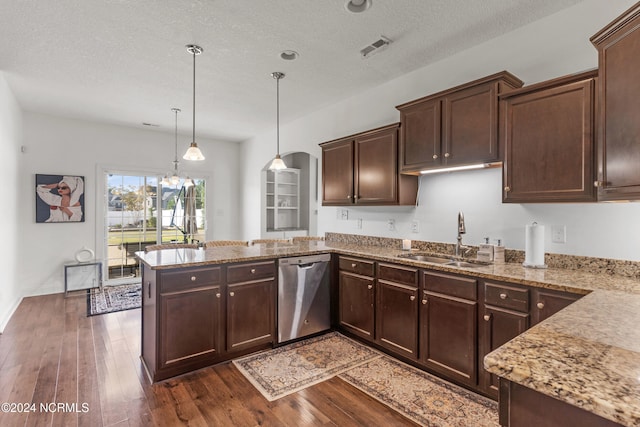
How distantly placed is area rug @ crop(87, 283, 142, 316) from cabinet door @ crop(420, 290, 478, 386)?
12.9 feet

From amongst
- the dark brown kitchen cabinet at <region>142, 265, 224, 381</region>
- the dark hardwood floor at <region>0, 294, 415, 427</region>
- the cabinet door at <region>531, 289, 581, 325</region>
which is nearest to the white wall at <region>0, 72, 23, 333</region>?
the dark hardwood floor at <region>0, 294, 415, 427</region>

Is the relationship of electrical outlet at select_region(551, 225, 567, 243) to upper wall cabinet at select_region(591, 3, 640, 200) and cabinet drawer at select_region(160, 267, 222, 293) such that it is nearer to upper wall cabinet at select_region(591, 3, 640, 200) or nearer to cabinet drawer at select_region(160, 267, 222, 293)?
upper wall cabinet at select_region(591, 3, 640, 200)

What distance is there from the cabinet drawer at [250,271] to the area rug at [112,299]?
8.35ft

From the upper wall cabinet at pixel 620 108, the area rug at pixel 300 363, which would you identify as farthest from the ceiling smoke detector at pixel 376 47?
the area rug at pixel 300 363

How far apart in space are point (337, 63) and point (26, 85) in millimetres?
3799

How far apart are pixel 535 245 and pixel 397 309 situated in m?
1.19

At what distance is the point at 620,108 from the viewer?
61.4 inches

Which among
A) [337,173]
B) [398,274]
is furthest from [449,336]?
[337,173]

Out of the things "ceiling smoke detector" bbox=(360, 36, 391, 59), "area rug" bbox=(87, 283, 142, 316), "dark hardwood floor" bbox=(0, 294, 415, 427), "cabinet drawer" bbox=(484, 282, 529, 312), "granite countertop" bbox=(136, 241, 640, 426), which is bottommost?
"dark hardwood floor" bbox=(0, 294, 415, 427)

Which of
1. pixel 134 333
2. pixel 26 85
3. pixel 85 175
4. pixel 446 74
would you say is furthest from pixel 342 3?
pixel 85 175

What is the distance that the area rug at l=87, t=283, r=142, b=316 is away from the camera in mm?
4414

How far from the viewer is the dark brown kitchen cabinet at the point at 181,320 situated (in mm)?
2490

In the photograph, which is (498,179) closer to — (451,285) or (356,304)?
(451,285)

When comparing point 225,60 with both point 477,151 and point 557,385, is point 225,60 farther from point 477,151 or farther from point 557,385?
point 557,385
